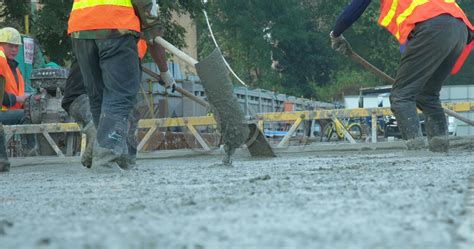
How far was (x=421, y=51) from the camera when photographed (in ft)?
25.1

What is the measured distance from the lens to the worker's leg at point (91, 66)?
6492 mm

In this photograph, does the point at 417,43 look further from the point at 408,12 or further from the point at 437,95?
the point at 437,95

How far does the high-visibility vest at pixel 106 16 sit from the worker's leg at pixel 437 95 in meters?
2.97

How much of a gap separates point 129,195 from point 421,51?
425cm

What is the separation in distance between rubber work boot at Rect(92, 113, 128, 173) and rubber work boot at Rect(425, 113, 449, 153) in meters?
3.17

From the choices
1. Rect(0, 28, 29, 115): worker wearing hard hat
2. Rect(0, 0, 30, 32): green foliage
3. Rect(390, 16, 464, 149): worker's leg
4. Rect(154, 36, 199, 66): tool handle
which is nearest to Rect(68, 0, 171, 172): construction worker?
Rect(154, 36, 199, 66): tool handle

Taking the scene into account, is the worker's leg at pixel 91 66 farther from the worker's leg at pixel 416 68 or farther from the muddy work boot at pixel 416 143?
the muddy work boot at pixel 416 143

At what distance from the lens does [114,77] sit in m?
6.30

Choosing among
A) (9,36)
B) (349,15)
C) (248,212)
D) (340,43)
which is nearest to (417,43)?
(349,15)

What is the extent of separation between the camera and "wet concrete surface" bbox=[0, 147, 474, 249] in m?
2.57

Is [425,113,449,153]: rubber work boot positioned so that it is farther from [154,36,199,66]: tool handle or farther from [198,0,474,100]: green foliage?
[198,0,474,100]: green foliage

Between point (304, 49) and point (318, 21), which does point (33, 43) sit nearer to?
point (304, 49)

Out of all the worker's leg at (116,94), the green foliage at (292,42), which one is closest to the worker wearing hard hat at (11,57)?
the worker's leg at (116,94)

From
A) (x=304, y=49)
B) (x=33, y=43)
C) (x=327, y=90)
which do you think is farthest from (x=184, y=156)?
(x=327, y=90)
